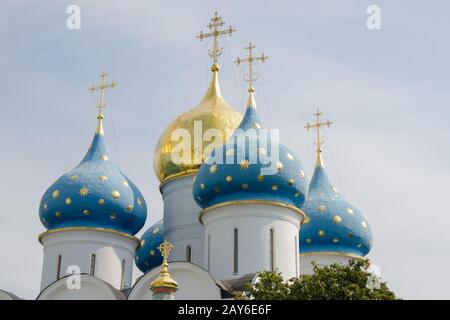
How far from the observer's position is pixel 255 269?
1962 centimetres

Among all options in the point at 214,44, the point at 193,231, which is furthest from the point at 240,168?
the point at 214,44

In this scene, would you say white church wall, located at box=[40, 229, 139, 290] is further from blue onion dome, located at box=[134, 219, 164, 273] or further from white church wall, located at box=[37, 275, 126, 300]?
blue onion dome, located at box=[134, 219, 164, 273]

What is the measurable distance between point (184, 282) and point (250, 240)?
1982 millimetres

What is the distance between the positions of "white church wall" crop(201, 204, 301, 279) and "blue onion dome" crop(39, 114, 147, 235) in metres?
3.10

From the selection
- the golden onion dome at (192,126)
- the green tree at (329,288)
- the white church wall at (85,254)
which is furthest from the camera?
the golden onion dome at (192,126)

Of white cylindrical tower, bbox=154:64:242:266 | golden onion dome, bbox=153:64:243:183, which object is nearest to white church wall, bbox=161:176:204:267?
white cylindrical tower, bbox=154:64:242:266

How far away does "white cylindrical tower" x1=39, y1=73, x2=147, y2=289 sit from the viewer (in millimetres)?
21859

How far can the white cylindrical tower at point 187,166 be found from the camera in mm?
22781

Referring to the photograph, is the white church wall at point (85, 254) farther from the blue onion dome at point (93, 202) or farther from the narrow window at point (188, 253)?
the narrow window at point (188, 253)

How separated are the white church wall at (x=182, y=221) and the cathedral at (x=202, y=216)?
0.03m

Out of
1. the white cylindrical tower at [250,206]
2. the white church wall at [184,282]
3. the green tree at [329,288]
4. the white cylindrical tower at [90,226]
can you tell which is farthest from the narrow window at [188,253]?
the green tree at [329,288]

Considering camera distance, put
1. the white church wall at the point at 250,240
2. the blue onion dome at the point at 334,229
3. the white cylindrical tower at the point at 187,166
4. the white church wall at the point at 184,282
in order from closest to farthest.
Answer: the white church wall at the point at 184,282 → the white church wall at the point at 250,240 → the white cylindrical tower at the point at 187,166 → the blue onion dome at the point at 334,229
